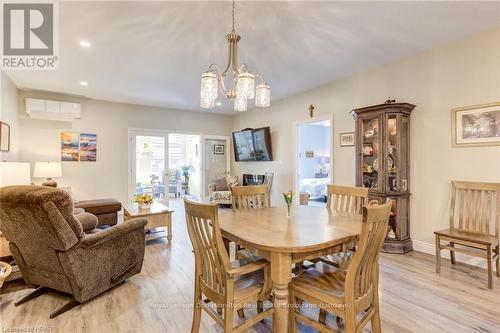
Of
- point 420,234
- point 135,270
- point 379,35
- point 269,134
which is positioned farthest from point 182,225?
point 379,35

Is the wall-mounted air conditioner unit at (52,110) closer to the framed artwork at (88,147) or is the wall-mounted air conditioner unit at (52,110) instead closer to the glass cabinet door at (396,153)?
the framed artwork at (88,147)

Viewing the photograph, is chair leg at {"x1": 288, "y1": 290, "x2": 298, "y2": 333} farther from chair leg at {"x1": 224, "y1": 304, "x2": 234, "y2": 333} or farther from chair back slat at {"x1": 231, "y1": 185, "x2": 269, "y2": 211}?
chair back slat at {"x1": 231, "y1": 185, "x2": 269, "y2": 211}

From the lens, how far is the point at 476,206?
2.84 m

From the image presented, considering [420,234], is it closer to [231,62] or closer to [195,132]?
[231,62]

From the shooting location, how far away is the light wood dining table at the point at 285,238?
4.92 ft

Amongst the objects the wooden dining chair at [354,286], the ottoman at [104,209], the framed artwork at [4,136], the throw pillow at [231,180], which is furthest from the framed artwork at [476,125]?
the framed artwork at [4,136]

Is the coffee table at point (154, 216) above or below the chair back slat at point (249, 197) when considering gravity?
below

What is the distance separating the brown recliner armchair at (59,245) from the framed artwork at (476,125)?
385cm

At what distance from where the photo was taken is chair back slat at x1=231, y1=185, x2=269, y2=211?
272 centimetres

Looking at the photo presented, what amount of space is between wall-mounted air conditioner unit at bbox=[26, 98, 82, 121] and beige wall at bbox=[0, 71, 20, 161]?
0.76ft

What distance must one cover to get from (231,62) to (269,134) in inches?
154

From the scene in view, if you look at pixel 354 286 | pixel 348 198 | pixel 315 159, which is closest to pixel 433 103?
pixel 348 198

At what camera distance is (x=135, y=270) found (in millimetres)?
2627

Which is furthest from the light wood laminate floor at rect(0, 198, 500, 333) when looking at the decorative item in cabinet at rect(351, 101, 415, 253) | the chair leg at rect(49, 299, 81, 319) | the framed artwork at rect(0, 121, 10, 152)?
the framed artwork at rect(0, 121, 10, 152)
